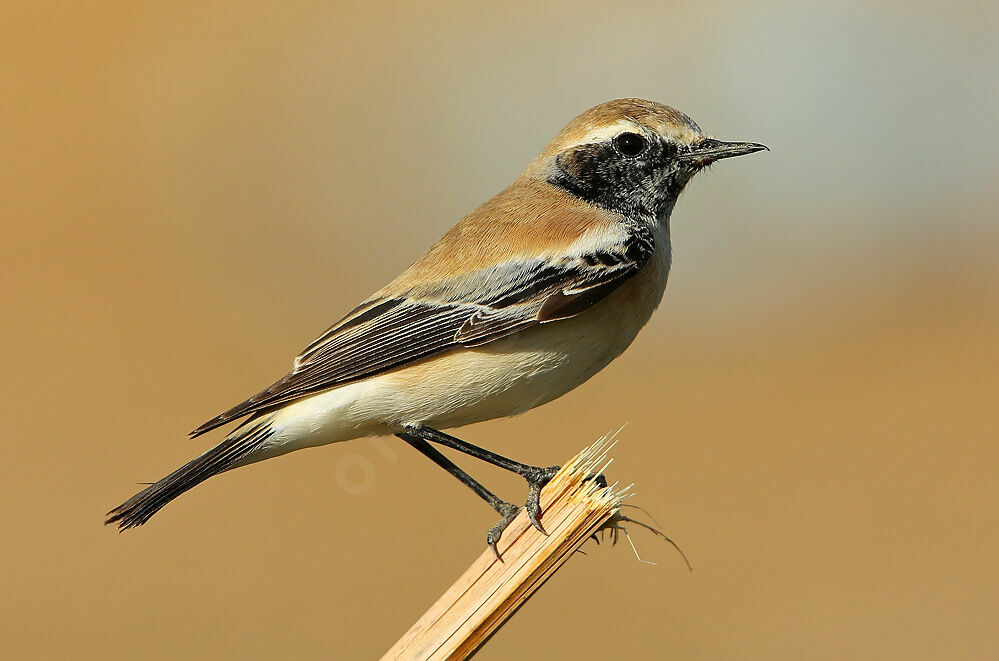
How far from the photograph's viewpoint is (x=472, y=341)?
14.3 feet

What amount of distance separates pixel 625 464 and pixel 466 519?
2.43 meters

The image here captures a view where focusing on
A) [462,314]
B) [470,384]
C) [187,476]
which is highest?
[187,476]

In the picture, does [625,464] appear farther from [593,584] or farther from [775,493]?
[593,584]

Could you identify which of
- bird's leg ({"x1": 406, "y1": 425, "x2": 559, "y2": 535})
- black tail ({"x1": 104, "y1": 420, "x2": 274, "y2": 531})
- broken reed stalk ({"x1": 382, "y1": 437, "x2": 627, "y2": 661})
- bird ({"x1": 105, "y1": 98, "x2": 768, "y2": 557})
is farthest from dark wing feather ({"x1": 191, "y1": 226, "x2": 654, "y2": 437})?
broken reed stalk ({"x1": 382, "y1": 437, "x2": 627, "y2": 661})

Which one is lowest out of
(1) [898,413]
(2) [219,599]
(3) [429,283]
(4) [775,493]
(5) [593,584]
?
(1) [898,413]

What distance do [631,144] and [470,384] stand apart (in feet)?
4.89

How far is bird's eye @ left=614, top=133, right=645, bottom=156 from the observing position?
5031 millimetres

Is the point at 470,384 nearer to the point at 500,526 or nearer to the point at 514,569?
the point at 500,526

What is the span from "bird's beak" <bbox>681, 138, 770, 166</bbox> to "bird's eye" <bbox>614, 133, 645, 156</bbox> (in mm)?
205

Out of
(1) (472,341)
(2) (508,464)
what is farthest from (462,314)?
(2) (508,464)

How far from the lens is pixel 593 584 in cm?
1003

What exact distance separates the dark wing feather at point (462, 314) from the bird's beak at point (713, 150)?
621mm

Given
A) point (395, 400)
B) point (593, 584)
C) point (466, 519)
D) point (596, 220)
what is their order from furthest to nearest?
1. point (466, 519)
2. point (593, 584)
3. point (596, 220)
4. point (395, 400)

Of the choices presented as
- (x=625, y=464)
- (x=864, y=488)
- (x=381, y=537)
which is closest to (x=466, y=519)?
(x=381, y=537)
